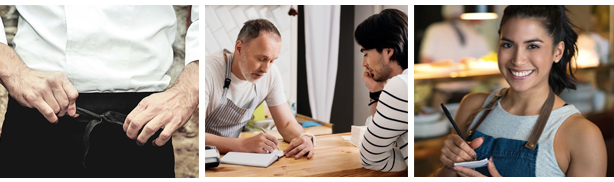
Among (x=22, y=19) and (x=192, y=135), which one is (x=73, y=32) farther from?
(x=192, y=135)

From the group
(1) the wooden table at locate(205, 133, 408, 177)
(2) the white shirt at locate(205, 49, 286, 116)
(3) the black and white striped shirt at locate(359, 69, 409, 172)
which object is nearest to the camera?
(3) the black and white striped shirt at locate(359, 69, 409, 172)

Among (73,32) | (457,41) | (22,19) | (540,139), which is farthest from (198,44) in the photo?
(540,139)

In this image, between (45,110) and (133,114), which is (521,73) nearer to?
(133,114)

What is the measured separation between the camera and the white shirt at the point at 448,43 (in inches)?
88.8

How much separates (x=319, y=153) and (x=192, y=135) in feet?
2.10

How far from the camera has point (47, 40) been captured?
2.08 metres

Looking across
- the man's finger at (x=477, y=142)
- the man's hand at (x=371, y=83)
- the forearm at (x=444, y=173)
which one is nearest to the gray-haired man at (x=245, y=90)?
the man's hand at (x=371, y=83)

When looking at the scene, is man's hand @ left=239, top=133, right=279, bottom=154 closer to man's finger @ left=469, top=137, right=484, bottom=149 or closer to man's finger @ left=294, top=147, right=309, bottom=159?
man's finger @ left=294, top=147, right=309, bottom=159

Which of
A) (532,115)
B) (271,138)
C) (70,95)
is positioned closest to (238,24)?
(271,138)

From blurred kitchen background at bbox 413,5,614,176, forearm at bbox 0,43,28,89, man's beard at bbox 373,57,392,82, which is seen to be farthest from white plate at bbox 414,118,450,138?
forearm at bbox 0,43,28,89

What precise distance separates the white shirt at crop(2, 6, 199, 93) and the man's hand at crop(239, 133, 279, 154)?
0.49 m

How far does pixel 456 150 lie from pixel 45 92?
6.55 feet

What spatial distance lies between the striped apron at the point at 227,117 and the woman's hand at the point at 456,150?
101 centimetres

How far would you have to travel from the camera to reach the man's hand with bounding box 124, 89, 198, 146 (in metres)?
2.17
